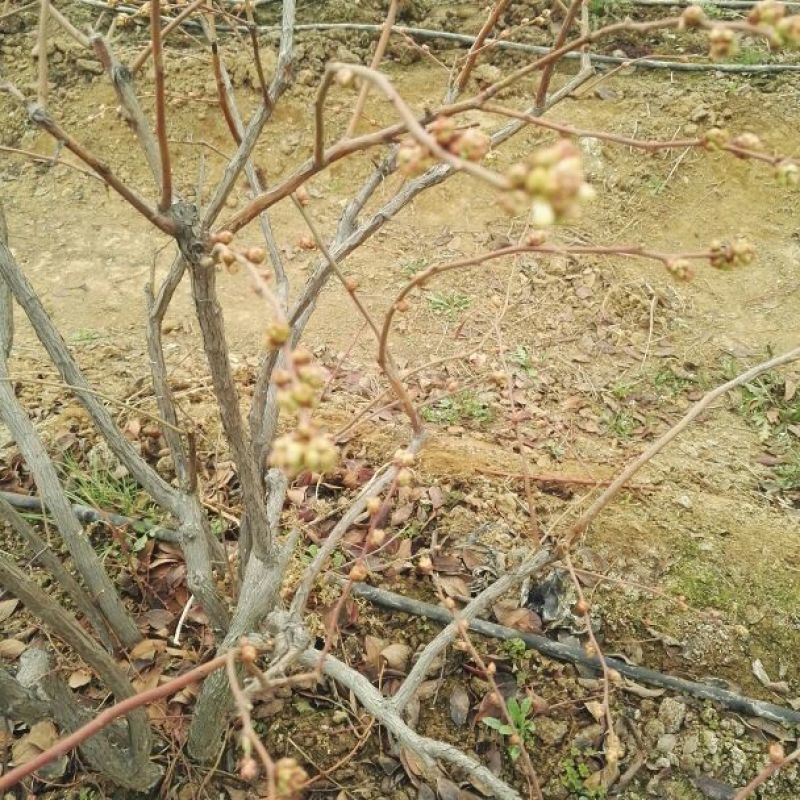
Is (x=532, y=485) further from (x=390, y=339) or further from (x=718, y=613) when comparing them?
(x=390, y=339)

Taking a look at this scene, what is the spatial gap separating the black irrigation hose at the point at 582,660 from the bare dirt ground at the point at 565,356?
0.05m

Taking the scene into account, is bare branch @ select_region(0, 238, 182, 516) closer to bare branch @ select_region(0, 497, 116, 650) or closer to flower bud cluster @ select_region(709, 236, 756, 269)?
bare branch @ select_region(0, 497, 116, 650)

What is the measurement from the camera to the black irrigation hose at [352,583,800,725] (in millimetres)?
2121

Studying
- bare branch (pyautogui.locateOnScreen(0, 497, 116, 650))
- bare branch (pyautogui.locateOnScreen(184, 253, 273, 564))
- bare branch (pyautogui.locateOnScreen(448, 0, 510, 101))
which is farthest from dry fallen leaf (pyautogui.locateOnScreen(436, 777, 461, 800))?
bare branch (pyautogui.locateOnScreen(448, 0, 510, 101))

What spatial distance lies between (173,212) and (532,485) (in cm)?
216

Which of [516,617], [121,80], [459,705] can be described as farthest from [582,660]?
[121,80]

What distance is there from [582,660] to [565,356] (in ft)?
6.50

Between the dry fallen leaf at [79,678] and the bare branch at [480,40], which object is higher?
the bare branch at [480,40]

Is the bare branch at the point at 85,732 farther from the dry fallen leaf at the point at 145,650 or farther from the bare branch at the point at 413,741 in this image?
the dry fallen leaf at the point at 145,650

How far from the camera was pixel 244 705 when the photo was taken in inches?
36.0

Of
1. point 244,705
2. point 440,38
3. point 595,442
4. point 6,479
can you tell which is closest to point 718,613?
point 595,442

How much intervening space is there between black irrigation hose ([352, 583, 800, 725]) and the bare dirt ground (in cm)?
5

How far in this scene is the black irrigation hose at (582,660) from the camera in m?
2.12

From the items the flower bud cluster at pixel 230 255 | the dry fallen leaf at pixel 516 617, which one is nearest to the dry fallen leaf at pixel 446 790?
the dry fallen leaf at pixel 516 617
